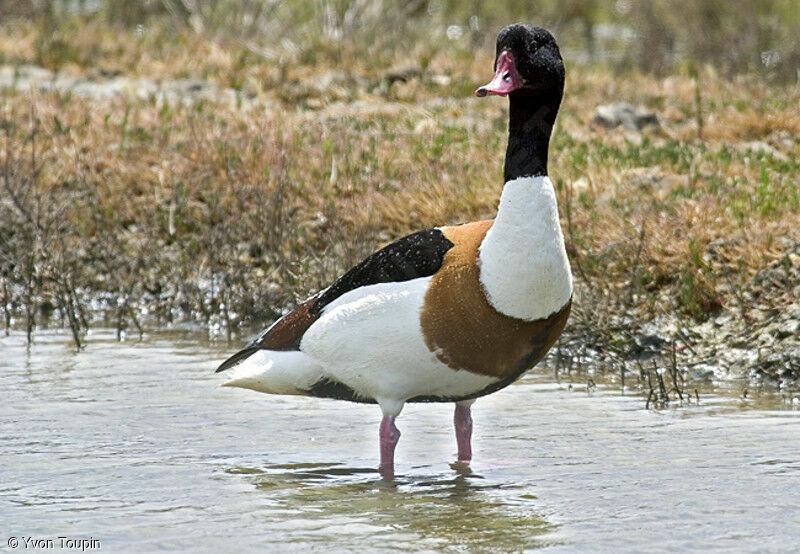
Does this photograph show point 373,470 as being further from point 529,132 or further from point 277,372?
point 529,132

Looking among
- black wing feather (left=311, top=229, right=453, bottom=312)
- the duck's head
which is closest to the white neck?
black wing feather (left=311, top=229, right=453, bottom=312)

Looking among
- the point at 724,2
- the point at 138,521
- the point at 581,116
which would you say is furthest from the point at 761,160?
the point at 724,2

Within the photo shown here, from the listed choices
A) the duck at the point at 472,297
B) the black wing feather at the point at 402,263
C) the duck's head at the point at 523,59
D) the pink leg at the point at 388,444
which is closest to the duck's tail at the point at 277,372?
→ the duck at the point at 472,297

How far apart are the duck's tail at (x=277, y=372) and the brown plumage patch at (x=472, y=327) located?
0.76 metres

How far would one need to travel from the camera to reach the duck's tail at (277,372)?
6.15 metres

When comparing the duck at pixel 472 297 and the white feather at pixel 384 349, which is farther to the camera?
the white feather at pixel 384 349

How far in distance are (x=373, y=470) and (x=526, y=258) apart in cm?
132

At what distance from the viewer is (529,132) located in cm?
577

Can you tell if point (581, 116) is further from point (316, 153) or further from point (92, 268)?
point (92, 268)

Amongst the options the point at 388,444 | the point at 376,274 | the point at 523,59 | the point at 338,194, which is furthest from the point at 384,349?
the point at 338,194

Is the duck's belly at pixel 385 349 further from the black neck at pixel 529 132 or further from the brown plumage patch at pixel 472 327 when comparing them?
the black neck at pixel 529 132

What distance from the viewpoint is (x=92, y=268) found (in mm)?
10602

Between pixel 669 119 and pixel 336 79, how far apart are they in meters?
3.49

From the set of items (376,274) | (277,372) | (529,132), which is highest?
(529,132)
